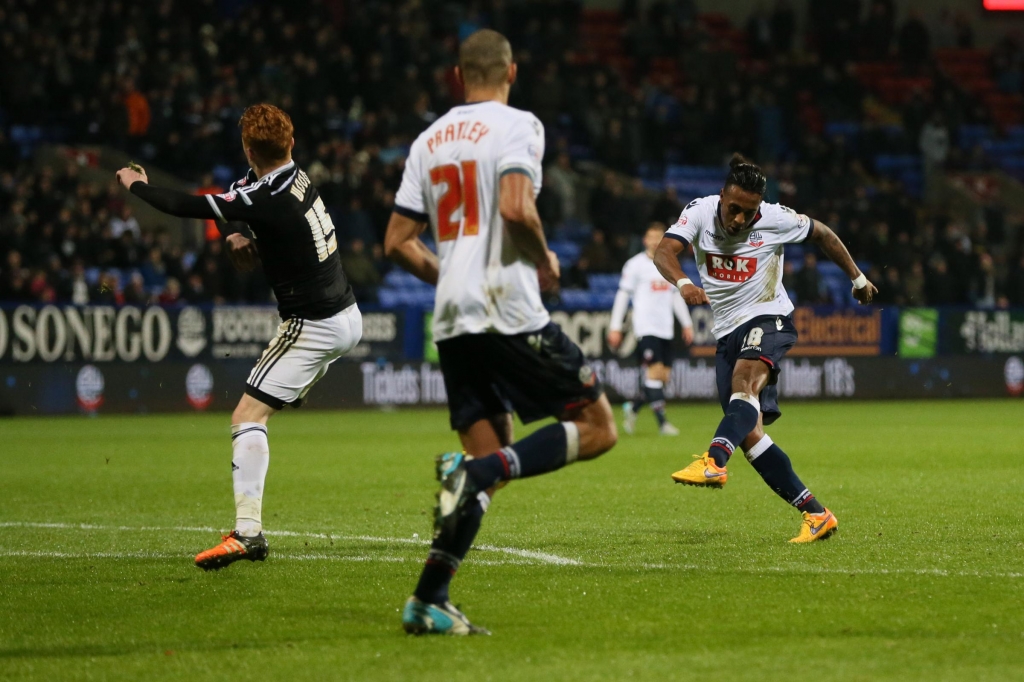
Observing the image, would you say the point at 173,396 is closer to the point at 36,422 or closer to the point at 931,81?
the point at 36,422

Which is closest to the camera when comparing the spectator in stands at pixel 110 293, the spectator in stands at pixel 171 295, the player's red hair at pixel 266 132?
the player's red hair at pixel 266 132

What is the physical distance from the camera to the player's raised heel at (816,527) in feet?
25.1

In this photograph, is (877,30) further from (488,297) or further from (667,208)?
(488,297)

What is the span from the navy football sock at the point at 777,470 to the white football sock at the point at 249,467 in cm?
266

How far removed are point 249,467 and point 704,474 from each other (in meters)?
2.32

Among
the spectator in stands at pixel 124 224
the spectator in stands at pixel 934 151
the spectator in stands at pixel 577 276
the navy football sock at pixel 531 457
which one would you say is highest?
the spectator in stands at pixel 934 151

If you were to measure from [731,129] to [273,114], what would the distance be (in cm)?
2338

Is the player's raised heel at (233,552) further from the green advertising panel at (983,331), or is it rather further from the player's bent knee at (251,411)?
the green advertising panel at (983,331)

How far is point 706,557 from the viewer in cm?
716

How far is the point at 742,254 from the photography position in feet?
27.0

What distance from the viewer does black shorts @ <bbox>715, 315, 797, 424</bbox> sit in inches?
315

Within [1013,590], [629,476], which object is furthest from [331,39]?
[1013,590]

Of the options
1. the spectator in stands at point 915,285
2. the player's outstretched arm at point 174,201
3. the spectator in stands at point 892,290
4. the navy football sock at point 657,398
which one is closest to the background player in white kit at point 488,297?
the player's outstretched arm at point 174,201

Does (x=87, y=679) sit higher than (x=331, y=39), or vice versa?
(x=331, y=39)
